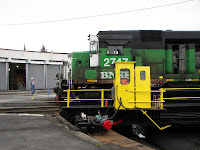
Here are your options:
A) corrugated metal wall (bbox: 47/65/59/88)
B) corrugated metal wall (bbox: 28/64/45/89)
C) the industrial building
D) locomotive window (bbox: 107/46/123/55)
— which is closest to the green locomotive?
locomotive window (bbox: 107/46/123/55)

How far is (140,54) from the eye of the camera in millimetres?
9727

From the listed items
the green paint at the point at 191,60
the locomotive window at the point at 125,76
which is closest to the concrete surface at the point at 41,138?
the locomotive window at the point at 125,76

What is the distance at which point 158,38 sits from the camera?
382 inches

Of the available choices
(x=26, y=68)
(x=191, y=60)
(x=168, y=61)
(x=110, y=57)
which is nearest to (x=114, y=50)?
(x=110, y=57)

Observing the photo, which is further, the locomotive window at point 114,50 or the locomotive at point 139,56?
the locomotive window at point 114,50

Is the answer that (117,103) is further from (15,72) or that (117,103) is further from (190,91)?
(15,72)

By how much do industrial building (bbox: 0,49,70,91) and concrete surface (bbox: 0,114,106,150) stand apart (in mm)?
21385

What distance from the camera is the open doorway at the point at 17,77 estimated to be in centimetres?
2955

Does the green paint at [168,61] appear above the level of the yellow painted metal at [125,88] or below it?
above

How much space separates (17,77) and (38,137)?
28659 mm

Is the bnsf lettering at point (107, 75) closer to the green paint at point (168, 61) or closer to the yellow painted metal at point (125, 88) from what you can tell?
the green paint at point (168, 61)

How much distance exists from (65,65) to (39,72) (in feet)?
62.3

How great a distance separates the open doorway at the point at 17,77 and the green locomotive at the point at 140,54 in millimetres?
22685

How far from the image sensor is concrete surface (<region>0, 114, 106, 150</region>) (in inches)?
167
